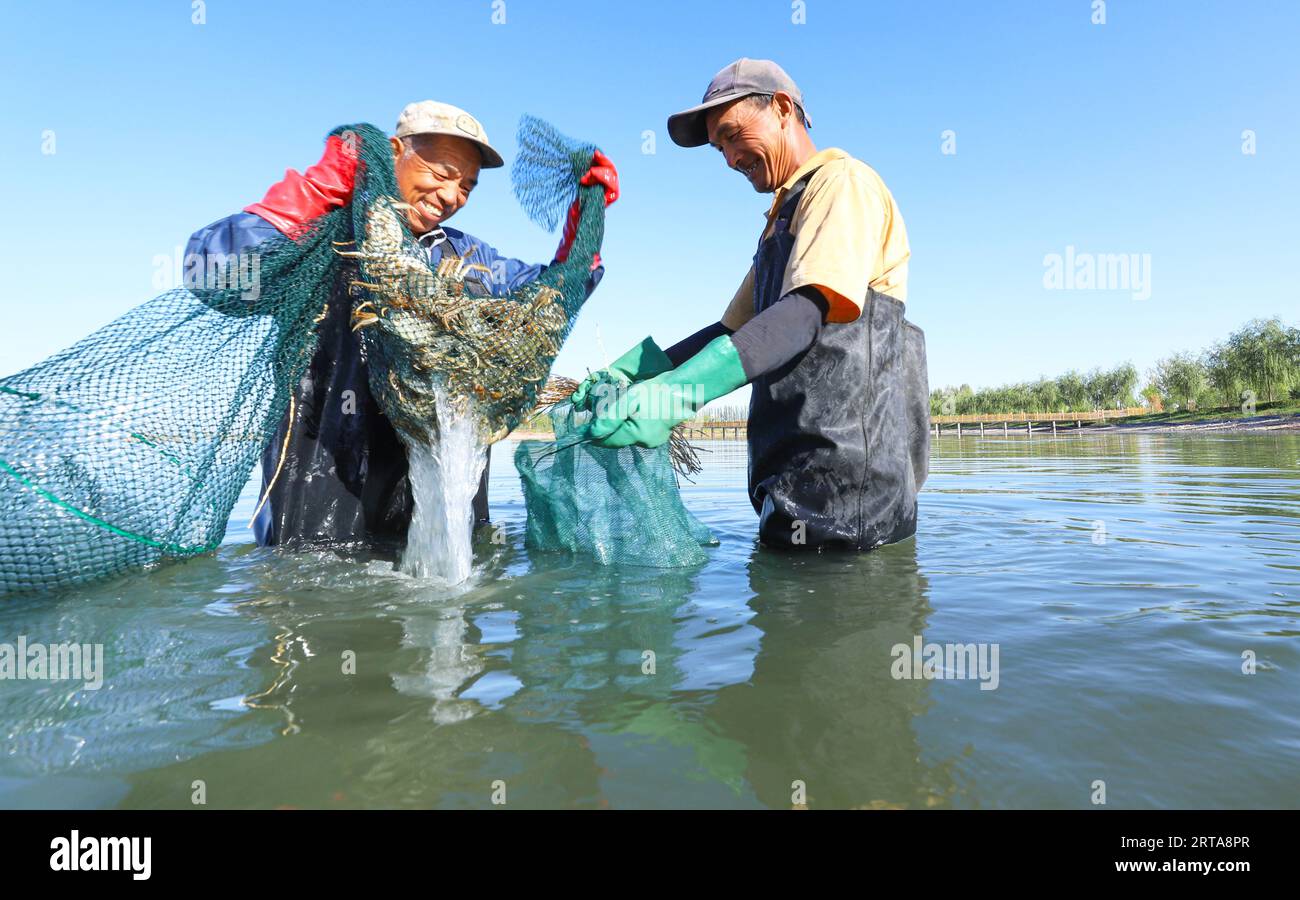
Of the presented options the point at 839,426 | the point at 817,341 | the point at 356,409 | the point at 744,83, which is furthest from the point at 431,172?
the point at 839,426

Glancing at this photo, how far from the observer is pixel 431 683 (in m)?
1.85

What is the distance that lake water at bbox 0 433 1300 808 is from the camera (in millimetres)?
1327

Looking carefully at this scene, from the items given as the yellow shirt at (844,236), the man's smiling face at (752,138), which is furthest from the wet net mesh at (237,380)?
the yellow shirt at (844,236)

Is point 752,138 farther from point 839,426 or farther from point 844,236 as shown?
point 839,426

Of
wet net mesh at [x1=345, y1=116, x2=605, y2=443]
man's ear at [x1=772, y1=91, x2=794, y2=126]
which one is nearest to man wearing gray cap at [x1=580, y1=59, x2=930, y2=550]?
man's ear at [x1=772, y1=91, x2=794, y2=126]

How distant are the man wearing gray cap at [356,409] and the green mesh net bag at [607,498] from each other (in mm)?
843

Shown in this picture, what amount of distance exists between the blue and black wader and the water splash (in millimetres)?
1431

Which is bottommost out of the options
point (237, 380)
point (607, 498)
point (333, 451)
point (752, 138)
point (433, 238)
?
point (607, 498)

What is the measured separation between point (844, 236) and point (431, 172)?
2.29 m

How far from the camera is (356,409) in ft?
12.4

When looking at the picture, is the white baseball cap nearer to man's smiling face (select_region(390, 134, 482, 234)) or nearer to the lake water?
man's smiling face (select_region(390, 134, 482, 234))

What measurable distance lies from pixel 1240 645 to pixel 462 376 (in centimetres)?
299
